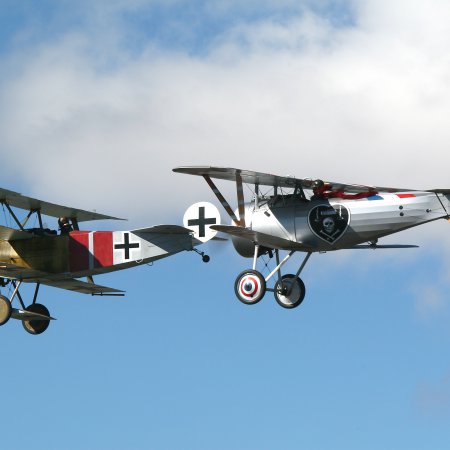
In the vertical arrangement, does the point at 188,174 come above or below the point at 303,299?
above

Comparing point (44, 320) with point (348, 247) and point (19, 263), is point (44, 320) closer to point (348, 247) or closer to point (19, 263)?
point (19, 263)

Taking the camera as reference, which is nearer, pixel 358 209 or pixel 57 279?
pixel 358 209

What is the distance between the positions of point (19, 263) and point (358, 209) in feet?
27.2

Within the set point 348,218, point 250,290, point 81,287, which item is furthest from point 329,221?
point 81,287

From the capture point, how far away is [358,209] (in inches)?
1303

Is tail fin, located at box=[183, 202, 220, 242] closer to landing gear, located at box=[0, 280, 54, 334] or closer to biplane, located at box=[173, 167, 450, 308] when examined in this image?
biplane, located at box=[173, 167, 450, 308]

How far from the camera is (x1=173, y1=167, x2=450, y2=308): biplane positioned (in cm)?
3288

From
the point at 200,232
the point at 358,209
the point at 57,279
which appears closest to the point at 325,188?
the point at 358,209

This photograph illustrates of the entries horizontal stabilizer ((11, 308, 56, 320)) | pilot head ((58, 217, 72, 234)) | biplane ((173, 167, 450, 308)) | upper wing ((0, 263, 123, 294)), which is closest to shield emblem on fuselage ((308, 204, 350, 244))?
biplane ((173, 167, 450, 308))

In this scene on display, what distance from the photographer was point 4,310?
35.4 metres

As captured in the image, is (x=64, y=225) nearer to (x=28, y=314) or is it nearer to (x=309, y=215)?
(x=28, y=314)

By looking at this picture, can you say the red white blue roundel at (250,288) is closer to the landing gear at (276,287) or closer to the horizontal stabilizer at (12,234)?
the landing gear at (276,287)

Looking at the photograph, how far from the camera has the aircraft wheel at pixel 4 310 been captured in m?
35.4

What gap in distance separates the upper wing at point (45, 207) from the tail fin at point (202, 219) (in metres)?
4.15
